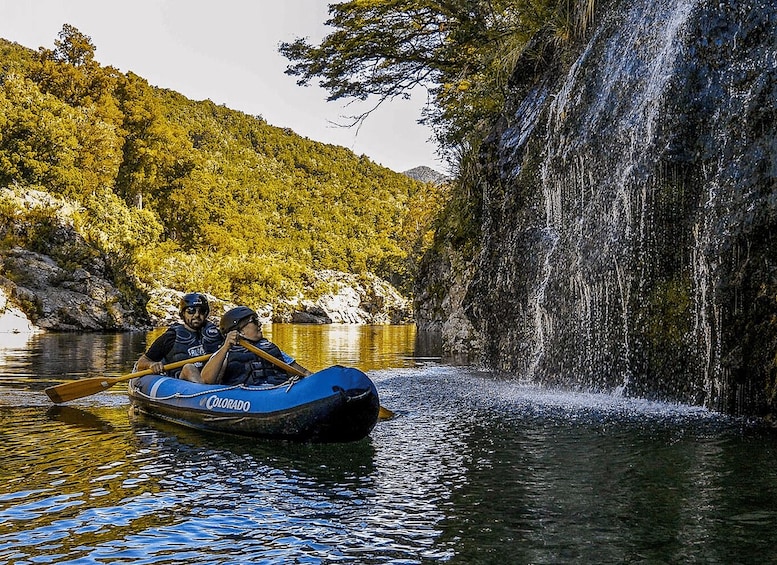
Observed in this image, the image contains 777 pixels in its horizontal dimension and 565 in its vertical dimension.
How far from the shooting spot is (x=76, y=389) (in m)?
10.5

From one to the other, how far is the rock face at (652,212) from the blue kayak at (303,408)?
4.45 meters

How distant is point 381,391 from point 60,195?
104 ft

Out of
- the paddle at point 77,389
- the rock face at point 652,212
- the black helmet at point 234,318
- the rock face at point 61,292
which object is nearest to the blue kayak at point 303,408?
the black helmet at point 234,318

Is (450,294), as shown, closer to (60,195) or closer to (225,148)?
(60,195)

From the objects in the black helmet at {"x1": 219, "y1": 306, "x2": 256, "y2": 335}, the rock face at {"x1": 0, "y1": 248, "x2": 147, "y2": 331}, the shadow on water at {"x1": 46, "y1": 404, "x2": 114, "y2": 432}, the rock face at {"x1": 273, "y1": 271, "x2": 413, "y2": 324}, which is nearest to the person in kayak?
the black helmet at {"x1": 219, "y1": 306, "x2": 256, "y2": 335}

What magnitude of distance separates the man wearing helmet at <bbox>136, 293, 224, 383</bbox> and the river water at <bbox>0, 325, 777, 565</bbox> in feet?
2.47

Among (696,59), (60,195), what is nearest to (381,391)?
(696,59)

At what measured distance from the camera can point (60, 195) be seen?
1507 inches

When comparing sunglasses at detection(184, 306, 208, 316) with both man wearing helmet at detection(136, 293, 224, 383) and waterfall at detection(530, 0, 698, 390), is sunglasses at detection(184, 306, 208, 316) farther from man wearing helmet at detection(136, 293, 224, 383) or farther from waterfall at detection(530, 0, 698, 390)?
waterfall at detection(530, 0, 698, 390)

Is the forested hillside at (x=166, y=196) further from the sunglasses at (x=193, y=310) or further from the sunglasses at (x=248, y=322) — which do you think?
the sunglasses at (x=248, y=322)

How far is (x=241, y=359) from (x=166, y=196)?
154ft

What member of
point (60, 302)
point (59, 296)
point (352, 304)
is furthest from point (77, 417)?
point (352, 304)

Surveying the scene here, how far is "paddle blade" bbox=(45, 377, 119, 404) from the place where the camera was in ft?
34.0

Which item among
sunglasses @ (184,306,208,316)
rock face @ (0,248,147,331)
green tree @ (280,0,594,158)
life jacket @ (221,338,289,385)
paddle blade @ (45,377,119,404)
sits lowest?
paddle blade @ (45,377,119,404)
